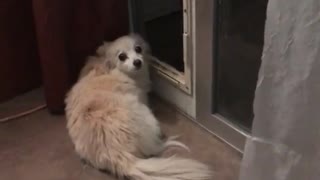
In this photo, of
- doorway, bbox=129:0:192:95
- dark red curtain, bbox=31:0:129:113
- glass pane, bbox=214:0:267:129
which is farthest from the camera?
doorway, bbox=129:0:192:95

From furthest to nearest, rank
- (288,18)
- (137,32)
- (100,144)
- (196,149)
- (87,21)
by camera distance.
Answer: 1. (137,32)
2. (87,21)
3. (196,149)
4. (100,144)
5. (288,18)

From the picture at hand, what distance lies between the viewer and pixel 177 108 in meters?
1.97

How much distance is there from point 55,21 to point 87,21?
0.47ft

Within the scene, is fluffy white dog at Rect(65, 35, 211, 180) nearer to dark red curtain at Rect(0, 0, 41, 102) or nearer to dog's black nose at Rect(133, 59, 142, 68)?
dog's black nose at Rect(133, 59, 142, 68)

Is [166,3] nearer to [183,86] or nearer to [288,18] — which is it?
[183,86]

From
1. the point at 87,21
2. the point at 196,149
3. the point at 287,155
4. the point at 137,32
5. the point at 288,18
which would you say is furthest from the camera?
the point at 137,32

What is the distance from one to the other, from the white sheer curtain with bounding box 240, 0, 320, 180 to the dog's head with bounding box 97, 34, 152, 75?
0.54 m

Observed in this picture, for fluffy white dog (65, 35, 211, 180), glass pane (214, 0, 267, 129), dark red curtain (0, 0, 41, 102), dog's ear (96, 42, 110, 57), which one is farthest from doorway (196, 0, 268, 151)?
dark red curtain (0, 0, 41, 102)

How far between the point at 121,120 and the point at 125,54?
252mm

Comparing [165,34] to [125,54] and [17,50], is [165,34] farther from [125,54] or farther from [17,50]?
[17,50]

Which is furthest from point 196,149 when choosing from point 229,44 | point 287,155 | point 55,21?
point 55,21

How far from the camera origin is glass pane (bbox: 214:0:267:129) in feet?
5.42

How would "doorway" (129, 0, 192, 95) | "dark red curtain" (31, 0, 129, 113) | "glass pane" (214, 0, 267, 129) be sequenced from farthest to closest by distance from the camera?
"doorway" (129, 0, 192, 95)
"dark red curtain" (31, 0, 129, 113)
"glass pane" (214, 0, 267, 129)

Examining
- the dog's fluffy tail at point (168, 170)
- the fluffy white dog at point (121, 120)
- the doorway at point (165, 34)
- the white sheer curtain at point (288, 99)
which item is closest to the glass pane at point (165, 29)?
the doorway at point (165, 34)
